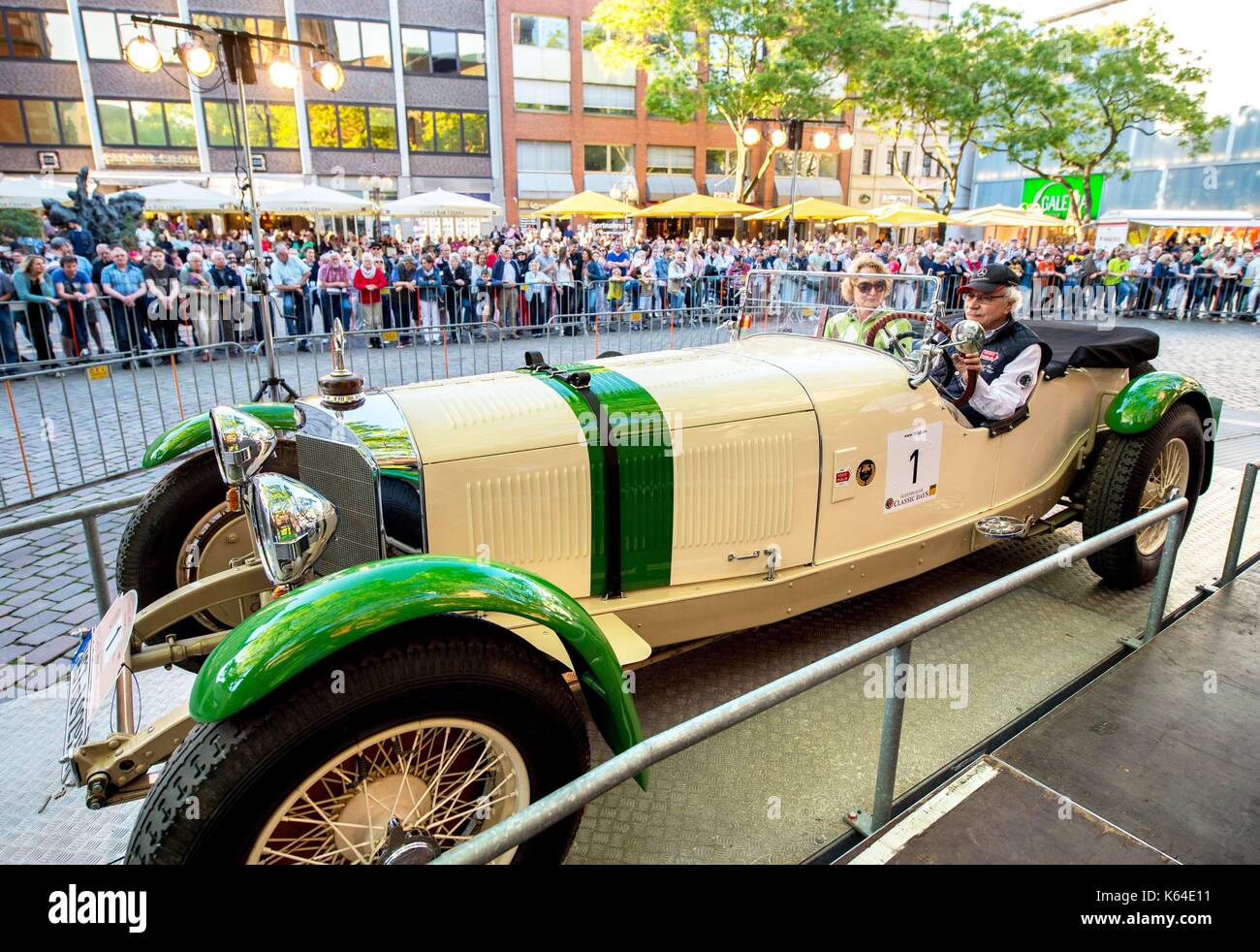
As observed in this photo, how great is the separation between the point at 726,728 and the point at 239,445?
6.90 ft

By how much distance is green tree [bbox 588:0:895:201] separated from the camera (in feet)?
81.8

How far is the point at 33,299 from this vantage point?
30.0ft

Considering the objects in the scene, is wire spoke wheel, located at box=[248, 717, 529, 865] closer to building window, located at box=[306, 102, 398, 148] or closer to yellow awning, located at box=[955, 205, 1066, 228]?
yellow awning, located at box=[955, 205, 1066, 228]

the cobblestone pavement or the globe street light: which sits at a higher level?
the globe street light

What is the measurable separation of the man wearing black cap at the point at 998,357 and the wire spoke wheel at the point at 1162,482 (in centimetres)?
109

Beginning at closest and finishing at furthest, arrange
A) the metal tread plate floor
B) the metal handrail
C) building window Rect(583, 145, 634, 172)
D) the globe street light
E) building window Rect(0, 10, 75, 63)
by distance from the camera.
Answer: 1. the metal handrail
2. the metal tread plate floor
3. the globe street light
4. building window Rect(0, 10, 75, 63)
5. building window Rect(583, 145, 634, 172)

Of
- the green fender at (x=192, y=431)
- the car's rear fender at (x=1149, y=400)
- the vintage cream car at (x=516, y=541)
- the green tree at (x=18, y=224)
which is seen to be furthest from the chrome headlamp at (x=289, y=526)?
the green tree at (x=18, y=224)

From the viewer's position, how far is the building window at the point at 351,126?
31.4m

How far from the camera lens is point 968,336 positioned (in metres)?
3.46

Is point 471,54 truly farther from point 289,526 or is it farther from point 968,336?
point 289,526

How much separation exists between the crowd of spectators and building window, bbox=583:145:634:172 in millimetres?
15897

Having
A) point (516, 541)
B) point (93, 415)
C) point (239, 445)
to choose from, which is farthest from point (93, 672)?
point (93, 415)

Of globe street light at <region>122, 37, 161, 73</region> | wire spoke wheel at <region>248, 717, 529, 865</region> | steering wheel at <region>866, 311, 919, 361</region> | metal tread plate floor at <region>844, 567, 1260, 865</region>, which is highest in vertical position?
globe street light at <region>122, 37, 161, 73</region>

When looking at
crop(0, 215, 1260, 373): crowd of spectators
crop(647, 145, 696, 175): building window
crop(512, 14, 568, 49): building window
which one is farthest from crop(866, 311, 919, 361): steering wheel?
crop(647, 145, 696, 175): building window
